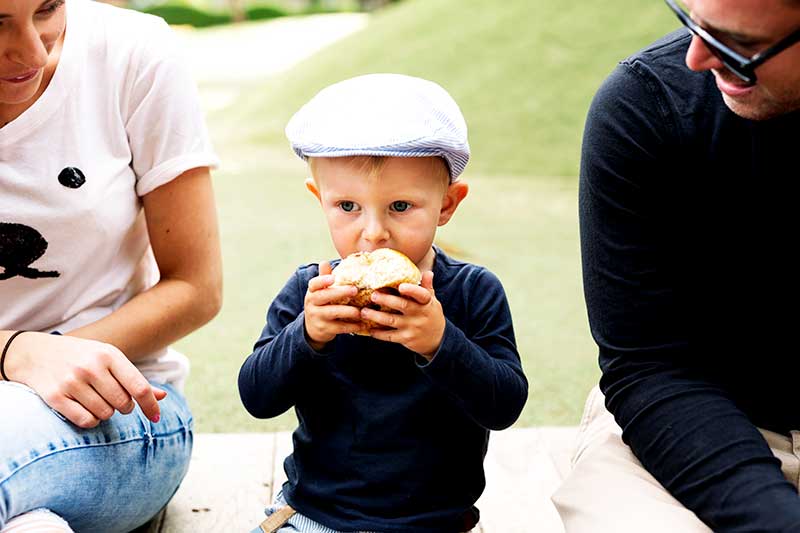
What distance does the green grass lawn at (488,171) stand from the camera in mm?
3258

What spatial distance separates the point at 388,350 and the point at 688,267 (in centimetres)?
47

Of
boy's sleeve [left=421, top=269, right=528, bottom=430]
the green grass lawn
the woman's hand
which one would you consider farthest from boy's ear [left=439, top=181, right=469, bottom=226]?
the green grass lawn

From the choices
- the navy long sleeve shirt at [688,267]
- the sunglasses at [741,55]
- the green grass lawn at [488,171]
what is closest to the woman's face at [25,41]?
the navy long sleeve shirt at [688,267]

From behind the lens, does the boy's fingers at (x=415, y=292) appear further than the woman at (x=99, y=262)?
No

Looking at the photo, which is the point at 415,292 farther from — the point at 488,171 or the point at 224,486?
the point at 488,171

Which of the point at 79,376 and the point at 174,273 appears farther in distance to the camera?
the point at 174,273

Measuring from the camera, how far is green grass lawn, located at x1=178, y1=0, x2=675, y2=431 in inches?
128

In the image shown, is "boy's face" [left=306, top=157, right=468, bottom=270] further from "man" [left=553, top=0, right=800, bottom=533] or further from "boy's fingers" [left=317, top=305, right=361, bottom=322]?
"man" [left=553, top=0, right=800, bottom=533]

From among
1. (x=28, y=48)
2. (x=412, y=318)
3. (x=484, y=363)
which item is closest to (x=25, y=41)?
(x=28, y=48)

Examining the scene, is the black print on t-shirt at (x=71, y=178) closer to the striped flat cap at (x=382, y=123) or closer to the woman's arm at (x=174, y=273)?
the woman's arm at (x=174, y=273)

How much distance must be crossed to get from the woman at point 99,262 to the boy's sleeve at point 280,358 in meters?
0.16

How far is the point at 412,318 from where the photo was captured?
150 centimetres

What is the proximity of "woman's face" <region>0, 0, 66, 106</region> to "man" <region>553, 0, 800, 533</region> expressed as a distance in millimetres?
808

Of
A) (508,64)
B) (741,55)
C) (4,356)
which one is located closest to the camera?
(741,55)
